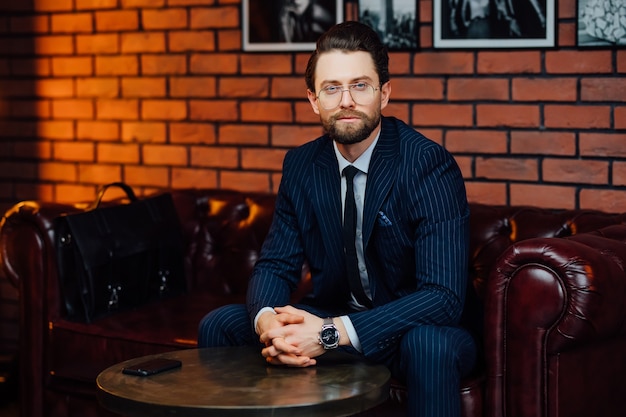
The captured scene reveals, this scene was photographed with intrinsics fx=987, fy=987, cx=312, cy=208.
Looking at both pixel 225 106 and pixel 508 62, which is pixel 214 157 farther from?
pixel 508 62

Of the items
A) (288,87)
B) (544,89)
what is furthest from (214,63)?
(544,89)

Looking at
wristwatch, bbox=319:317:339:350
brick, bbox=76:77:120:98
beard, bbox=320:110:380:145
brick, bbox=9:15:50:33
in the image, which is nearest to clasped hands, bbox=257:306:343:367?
wristwatch, bbox=319:317:339:350

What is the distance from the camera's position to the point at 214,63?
4.04 meters

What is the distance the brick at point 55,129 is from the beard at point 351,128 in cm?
211

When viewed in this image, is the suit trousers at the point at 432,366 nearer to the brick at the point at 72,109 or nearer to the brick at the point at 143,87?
the brick at the point at 143,87

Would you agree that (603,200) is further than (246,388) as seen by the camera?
Yes

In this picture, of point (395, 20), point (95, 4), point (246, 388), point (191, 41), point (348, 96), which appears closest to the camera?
point (246, 388)

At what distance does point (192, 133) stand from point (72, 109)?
0.65 meters

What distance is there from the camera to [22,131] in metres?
4.52

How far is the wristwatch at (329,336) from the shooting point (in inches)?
92.7

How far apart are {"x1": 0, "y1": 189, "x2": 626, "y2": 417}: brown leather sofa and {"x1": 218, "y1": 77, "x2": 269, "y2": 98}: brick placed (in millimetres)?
449

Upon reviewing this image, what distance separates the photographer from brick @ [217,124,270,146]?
3971 mm

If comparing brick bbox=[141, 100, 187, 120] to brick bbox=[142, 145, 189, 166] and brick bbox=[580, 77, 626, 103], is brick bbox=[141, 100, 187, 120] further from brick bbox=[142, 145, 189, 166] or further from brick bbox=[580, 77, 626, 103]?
brick bbox=[580, 77, 626, 103]

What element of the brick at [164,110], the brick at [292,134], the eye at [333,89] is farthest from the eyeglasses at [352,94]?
the brick at [164,110]
